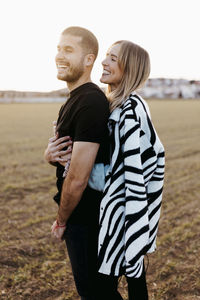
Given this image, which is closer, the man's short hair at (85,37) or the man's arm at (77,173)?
the man's arm at (77,173)

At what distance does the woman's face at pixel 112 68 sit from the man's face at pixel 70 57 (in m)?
0.23

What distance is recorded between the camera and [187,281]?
11.6ft

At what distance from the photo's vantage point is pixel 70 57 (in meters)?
1.92

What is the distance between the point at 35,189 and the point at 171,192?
3060 millimetres

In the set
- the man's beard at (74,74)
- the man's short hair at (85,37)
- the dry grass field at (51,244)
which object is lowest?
the dry grass field at (51,244)

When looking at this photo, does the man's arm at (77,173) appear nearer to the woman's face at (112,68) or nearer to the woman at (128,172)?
the woman at (128,172)

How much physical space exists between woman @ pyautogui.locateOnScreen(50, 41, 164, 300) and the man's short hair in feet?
0.56

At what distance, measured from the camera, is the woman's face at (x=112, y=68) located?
205 centimetres

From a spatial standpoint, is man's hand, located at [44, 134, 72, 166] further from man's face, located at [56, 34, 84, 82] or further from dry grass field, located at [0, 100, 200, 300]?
dry grass field, located at [0, 100, 200, 300]

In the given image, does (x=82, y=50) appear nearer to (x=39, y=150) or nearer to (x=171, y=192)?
(x=171, y=192)

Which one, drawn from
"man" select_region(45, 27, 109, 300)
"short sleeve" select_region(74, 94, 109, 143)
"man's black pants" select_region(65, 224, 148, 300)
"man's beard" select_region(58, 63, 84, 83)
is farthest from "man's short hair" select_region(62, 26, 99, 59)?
"man's black pants" select_region(65, 224, 148, 300)

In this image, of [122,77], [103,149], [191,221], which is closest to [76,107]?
[103,149]

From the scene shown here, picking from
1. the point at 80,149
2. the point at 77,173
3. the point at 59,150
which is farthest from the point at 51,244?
the point at 80,149

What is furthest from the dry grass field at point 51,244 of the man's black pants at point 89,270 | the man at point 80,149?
the man at point 80,149
